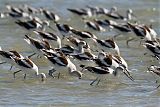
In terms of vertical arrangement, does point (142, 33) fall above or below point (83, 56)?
above

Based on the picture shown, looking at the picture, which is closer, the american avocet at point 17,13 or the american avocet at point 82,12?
the american avocet at point 17,13

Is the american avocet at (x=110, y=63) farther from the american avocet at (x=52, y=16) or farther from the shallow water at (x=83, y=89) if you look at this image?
the american avocet at (x=52, y=16)

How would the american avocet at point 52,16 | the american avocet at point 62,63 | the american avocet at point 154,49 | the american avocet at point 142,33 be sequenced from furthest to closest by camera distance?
the american avocet at point 52,16 → the american avocet at point 142,33 → the american avocet at point 154,49 → the american avocet at point 62,63

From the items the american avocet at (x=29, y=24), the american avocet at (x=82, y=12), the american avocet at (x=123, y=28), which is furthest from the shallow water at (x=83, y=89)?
the american avocet at (x=82, y=12)

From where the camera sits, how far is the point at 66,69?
11.1 m

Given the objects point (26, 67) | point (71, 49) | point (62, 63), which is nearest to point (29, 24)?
point (71, 49)

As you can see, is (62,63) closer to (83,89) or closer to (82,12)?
(83,89)

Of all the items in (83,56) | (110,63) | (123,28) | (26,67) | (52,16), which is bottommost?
(26,67)

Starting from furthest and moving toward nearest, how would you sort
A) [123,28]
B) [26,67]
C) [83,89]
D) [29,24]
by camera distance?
[29,24]
[123,28]
[26,67]
[83,89]

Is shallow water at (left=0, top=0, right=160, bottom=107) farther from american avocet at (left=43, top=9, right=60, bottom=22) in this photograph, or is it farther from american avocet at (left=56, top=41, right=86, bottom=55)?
american avocet at (left=43, top=9, right=60, bottom=22)

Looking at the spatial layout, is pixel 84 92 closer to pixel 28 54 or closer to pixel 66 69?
pixel 66 69

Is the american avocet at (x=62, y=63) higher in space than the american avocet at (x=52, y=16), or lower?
lower

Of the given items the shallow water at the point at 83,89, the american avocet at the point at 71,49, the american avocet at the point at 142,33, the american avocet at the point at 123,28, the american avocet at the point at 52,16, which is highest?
the american avocet at the point at 52,16

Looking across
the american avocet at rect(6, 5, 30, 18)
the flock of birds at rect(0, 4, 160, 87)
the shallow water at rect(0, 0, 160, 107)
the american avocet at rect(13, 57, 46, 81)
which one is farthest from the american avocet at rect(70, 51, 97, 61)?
the american avocet at rect(6, 5, 30, 18)
